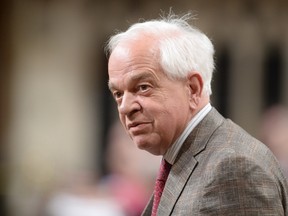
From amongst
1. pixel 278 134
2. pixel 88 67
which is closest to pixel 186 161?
pixel 278 134

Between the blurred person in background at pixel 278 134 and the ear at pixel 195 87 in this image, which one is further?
the blurred person in background at pixel 278 134

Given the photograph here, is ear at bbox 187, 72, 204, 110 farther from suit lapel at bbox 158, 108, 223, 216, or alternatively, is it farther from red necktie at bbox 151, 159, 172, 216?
red necktie at bbox 151, 159, 172, 216

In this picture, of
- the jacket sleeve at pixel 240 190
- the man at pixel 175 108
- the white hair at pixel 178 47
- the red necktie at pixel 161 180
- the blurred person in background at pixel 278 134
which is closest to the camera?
the jacket sleeve at pixel 240 190

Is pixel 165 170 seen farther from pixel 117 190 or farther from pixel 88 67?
pixel 88 67

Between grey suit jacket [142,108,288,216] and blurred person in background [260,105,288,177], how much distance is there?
247cm

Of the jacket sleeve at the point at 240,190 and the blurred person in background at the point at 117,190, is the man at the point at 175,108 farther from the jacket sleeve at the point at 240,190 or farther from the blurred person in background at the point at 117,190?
the blurred person in background at the point at 117,190

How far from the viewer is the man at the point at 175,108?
2482 millimetres

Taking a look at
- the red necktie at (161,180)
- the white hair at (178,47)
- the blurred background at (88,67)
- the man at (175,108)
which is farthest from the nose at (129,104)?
the blurred background at (88,67)

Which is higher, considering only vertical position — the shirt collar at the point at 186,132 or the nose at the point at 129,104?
the nose at the point at 129,104

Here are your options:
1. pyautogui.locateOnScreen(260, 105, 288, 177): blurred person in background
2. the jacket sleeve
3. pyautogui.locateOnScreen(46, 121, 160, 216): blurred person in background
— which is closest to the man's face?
the jacket sleeve

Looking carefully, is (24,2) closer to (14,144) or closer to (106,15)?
(106,15)

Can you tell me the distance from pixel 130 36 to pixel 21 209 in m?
3.83

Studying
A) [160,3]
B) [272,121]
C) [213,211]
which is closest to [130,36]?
[213,211]

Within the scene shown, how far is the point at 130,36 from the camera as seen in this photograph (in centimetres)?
267
